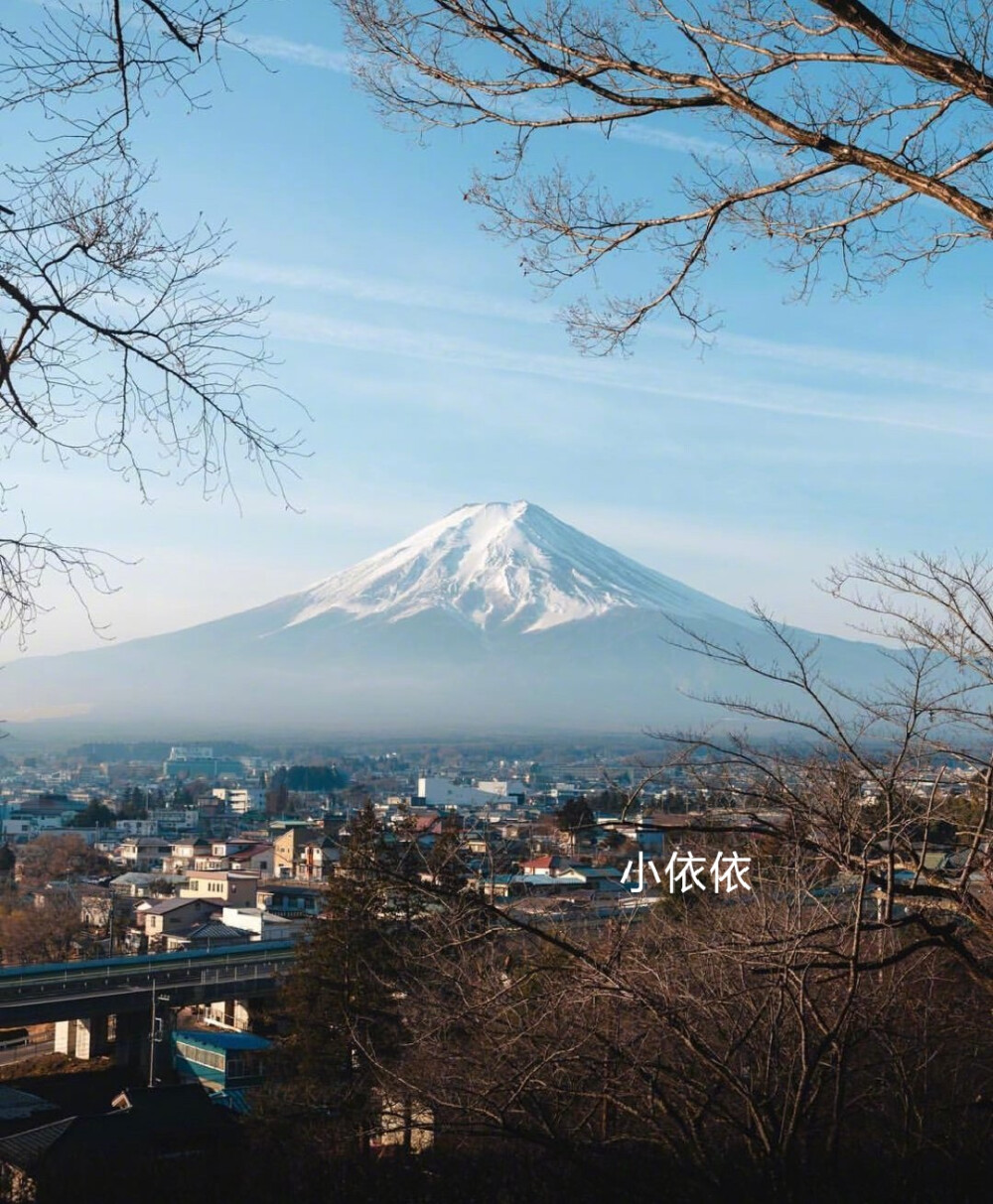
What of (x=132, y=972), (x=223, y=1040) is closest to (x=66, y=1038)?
(x=132, y=972)

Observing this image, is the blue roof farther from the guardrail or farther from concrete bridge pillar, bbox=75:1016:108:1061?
concrete bridge pillar, bbox=75:1016:108:1061

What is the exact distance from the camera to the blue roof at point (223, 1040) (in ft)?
54.1

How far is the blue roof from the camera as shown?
16.5 meters

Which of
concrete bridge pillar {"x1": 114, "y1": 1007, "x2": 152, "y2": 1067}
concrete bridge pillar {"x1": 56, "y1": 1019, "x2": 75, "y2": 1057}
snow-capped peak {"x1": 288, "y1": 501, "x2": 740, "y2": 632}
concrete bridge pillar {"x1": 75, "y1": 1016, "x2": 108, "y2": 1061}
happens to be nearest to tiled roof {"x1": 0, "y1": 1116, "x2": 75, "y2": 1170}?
concrete bridge pillar {"x1": 114, "y1": 1007, "x2": 152, "y2": 1067}

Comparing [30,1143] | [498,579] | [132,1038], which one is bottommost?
[132,1038]

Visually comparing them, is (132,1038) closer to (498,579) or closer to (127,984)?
(127,984)

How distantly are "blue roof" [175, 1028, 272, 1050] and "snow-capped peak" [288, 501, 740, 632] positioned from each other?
124 m

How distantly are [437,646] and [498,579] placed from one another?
42.9 feet

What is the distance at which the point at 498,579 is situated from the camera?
155m

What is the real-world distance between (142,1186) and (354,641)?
147 meters

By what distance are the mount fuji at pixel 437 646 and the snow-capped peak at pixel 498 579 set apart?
176 mm

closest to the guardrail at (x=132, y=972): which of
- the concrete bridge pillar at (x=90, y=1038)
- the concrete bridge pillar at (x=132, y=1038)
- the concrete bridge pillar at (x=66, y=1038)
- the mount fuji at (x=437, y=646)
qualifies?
the concrete bridge pillar at (x=132, y=1038)

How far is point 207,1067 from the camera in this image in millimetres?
16266

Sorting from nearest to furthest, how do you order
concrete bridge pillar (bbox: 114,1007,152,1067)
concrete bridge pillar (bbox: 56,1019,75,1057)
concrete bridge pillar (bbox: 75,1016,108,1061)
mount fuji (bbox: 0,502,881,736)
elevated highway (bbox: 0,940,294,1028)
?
elevated highway (bbox: 0,940,294,1028)
concrete bridge pillar (bbox: 114,1007,152,1067)
concrete bridge pillar (bbox: 75,1016,108,1061)
concrete bridge pillar (bbox: 56,1019,75,1057)
mount fuji (bbox: 0,502,881,736)
